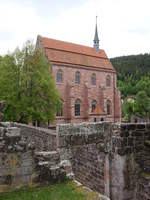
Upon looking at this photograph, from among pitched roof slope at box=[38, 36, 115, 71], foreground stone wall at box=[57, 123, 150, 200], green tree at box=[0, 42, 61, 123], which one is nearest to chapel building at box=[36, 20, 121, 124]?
pitched roof slope at box=[38, 36, 115, 71]

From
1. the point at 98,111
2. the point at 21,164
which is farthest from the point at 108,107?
the point at 21,164

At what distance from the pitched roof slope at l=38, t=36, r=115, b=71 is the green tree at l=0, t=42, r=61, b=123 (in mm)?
10643

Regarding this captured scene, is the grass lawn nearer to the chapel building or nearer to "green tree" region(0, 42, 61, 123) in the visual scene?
"green tree" region(0, 42, 61, 123)

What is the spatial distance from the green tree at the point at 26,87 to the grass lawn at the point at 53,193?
17.1 meters

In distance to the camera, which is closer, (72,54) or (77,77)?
(77,77)

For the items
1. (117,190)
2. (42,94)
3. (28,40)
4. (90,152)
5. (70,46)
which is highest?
(70,46)

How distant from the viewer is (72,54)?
38906mm

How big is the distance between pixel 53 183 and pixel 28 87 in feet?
63.0

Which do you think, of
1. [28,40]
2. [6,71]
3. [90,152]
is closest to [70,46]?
[28,40]

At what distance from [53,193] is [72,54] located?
3627 cm

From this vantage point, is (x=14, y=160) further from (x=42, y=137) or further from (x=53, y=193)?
(x=42, y=137)

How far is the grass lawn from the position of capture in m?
3.93

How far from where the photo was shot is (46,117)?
23.3 meters

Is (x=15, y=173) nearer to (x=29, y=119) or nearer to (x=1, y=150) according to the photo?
(x=1, y=150)
